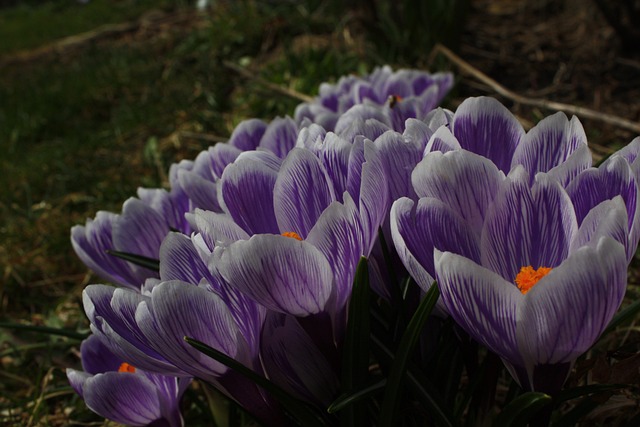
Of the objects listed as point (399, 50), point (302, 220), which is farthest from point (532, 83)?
point (302, 220)

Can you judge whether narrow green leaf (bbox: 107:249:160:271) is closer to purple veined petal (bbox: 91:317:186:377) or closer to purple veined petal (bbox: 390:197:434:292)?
purple veined petal (bbox: 91:317:186:377)

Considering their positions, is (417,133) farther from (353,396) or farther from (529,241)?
(353,396)

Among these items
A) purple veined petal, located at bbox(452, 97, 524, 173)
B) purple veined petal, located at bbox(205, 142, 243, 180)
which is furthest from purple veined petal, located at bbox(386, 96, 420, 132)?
purple veined petal, located at bbox(452, 97, 524, 173)

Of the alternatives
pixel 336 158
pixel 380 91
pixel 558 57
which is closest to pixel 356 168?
pixel 336 158

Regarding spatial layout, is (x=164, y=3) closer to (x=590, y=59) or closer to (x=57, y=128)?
(x=57, y=128)

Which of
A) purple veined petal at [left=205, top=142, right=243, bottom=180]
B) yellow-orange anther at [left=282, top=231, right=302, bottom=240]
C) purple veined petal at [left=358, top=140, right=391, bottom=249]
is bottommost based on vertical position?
purple veined petal at [left=205, top=142, right=243, bottom=180]

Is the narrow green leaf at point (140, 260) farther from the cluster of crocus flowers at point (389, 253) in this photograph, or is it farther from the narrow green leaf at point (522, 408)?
the narrow green leaf at point (522, 408)

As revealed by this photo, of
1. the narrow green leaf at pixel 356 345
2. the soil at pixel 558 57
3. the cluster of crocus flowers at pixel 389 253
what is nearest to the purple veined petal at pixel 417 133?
the cluster of crocus flowers at pixel 389 253
